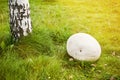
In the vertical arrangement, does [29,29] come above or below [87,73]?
above

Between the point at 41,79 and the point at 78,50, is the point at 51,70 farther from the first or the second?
the point at 78,50

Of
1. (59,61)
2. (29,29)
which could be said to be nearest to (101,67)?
(59,61)

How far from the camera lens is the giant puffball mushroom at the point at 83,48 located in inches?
219

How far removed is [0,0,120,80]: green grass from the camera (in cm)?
496

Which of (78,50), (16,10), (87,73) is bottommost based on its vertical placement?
(87,73)

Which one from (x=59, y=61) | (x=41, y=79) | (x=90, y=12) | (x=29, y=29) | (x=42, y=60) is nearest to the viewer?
(x=41, y=79)

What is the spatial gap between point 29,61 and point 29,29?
3.73 feet

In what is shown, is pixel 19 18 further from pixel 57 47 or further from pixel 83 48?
pixel 83 48

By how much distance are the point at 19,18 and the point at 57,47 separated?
1042 millimetres

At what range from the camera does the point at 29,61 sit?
5078 millimetres

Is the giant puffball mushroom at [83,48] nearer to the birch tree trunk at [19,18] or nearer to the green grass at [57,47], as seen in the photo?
the green grass at [57,47]

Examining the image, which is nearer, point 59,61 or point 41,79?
point 41,79

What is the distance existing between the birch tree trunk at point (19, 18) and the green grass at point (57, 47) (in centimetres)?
16

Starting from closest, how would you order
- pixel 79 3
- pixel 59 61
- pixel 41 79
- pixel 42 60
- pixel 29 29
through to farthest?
pixel 41 79
pixel 42 60
pixel 59 61
pixel 29 29
pixel 79 3
